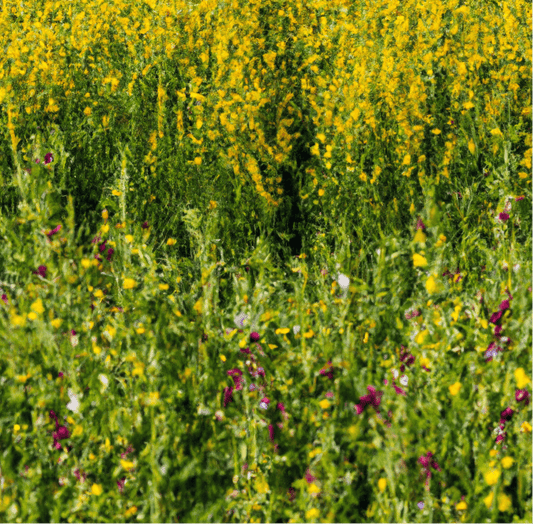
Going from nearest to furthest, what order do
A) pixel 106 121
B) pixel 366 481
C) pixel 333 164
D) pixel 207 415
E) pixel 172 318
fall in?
pixel 366 481 → pixel 207 415 → pixel 172 318 → pixel 333 164 → pixel 106 121

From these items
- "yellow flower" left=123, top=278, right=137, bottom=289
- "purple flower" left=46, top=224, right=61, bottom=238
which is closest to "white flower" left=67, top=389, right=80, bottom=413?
"yellow flower" left=123, top=278, right=137, bottom=289

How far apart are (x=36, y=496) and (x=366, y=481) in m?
0.84

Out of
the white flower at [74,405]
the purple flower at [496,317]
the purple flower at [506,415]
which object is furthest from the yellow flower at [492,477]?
the white flower at [74,405]

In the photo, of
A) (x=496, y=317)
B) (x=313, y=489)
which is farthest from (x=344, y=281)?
(x=313, y=489)

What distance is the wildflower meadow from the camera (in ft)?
5.39

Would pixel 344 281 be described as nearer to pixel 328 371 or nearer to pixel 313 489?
pixel 328 371

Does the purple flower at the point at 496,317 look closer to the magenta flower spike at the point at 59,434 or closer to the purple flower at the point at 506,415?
the purple flower at the point at 506,415

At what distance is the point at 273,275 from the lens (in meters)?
2.63

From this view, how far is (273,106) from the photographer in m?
3.15

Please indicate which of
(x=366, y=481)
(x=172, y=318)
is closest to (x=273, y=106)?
(x=172, y=318)

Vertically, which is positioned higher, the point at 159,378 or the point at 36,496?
the point at 159,378

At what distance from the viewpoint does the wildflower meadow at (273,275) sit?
164cm

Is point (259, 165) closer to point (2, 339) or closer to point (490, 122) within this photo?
point (490, 122)

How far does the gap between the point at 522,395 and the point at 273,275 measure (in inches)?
45.9
